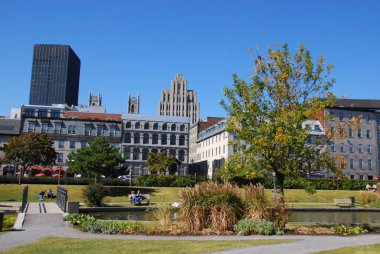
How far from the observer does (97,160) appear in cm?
4991

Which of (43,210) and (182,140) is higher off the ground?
(182,140)

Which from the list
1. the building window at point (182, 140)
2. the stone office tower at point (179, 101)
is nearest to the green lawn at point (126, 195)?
the building window at point (182, 140)

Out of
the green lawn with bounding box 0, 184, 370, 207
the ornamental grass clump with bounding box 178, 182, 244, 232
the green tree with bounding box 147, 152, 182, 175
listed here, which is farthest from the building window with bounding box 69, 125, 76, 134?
the ornamental grass clump with bounding box 178, 182, 244, 232

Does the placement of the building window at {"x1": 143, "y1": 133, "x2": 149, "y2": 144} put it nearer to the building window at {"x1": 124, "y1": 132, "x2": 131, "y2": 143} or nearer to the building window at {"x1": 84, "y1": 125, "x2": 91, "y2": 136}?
the building window at {"x1": 124, "y1": 132, "x2": 131, "y2": 143}

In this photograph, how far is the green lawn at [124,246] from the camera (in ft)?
41.4

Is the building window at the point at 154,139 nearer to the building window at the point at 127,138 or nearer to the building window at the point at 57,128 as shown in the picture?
the building window at the point at 127,138

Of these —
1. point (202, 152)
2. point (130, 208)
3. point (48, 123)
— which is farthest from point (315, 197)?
point (48, 123)

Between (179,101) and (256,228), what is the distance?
169 metres

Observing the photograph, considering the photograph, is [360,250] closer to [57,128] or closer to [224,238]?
[224,238]

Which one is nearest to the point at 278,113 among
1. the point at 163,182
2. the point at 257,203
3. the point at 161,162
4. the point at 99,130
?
the point at 257,203

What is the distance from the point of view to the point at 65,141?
92.1 metres

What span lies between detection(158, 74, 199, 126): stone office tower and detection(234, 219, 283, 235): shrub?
165 meters

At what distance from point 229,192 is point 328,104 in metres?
7.37

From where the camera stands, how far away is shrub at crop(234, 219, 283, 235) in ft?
56.1
